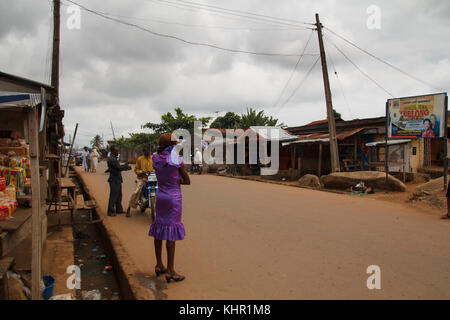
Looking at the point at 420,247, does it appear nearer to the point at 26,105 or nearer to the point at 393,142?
the point at 26,105

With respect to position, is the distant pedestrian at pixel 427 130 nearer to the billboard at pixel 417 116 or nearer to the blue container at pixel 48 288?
the billboard at pixel 417 116

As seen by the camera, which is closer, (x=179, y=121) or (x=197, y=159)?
(x=197, y=159)

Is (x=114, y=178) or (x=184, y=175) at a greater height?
(x=184, y=175)

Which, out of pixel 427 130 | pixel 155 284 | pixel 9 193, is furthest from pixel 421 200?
pixel 9 193

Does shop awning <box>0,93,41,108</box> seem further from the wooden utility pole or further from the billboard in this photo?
the billboard

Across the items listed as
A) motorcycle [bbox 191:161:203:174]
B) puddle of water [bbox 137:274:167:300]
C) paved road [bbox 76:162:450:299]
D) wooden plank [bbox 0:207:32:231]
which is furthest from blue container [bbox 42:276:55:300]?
motorcycle [bbox 191:161:203:174]

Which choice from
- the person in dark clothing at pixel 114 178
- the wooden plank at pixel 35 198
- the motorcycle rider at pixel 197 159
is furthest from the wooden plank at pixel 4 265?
the motorcycle rider at pixel 197 159

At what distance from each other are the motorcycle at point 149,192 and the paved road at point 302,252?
370 mm

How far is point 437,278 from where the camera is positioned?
4.18 metres

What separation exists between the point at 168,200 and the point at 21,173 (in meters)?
3.08

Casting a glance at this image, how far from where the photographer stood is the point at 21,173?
18.2ft

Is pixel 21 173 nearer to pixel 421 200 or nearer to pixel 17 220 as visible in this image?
pixel 17 220

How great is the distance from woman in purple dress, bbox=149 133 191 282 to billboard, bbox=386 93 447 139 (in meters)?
10.6

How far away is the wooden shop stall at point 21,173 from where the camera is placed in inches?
127
